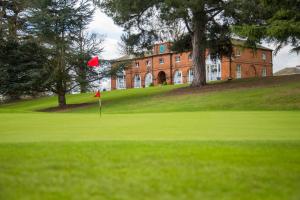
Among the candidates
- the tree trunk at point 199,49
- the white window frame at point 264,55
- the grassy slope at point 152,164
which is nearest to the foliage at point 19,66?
the tree trunk at point 199,49

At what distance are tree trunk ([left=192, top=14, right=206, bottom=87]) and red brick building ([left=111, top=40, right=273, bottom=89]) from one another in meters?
39.8

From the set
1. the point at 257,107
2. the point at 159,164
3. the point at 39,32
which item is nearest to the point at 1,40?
the point at 39,32

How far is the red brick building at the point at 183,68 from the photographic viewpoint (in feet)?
262

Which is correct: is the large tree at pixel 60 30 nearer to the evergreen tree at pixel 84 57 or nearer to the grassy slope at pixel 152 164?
the evergreen tree at pixel 84 57

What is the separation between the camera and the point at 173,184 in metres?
4.79

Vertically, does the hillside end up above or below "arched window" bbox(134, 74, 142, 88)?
below

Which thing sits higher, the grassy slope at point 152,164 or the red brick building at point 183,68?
the red brick building at point 183,68

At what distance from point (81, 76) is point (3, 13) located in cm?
1752

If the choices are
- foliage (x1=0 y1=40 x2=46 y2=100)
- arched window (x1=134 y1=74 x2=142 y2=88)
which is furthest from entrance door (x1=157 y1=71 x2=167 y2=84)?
foliage (x1=0 y1=40 x2=46 y2=100)

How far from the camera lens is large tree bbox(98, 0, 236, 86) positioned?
34469 mm

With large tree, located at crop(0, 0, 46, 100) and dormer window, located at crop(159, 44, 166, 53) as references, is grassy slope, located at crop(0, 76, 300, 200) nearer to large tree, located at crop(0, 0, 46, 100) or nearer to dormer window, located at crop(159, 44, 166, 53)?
large tree, located at crop(0, 0, 46, 100)

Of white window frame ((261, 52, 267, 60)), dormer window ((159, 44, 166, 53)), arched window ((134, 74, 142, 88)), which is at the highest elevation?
dormer window ((159, 44, 166, 53))

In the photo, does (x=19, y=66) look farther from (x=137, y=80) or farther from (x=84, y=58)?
(x=137, y=80)

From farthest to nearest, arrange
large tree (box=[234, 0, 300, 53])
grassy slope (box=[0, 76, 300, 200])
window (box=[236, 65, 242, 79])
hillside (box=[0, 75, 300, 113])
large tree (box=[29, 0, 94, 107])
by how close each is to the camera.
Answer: window (box=[236, 65, 242, 79]), large tree (box=[29, 0, 94, 107]), hillside (box=[0, 75, 300, 113]), large tree (box=[234, 0, 300, 53]), grassy slope (box=[0, 76, 300, 200])
